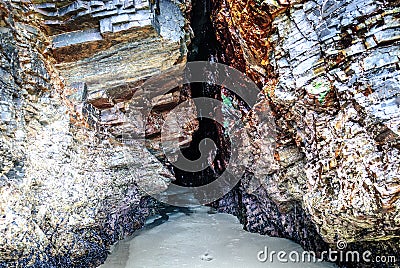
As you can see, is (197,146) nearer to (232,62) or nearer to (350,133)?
(232,62)

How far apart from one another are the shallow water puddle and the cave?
0.03 m

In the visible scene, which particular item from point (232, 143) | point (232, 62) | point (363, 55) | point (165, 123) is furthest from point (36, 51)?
point (363, 55)

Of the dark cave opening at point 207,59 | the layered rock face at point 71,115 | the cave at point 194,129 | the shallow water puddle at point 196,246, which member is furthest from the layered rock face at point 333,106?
the dark cave opening at point 207,59

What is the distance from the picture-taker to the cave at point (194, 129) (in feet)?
9.08

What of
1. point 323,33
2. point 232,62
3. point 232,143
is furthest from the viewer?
point 232,143

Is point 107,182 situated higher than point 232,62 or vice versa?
point 232,62

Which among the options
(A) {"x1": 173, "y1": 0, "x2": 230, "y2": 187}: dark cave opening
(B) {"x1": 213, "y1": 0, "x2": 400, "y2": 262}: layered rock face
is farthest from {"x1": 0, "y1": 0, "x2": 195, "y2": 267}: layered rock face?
(B) {"x1": 213, "y1": 0, "x2": 400, "y2": 262}: layered rock face

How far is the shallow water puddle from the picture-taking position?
12.5ft

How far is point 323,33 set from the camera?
2.97 m

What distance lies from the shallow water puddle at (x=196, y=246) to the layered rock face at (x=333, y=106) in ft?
1.73

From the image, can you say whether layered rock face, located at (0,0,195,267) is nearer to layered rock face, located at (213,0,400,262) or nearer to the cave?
the cave

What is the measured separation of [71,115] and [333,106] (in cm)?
277

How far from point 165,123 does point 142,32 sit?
1.53 m

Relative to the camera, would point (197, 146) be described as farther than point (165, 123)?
Yes
